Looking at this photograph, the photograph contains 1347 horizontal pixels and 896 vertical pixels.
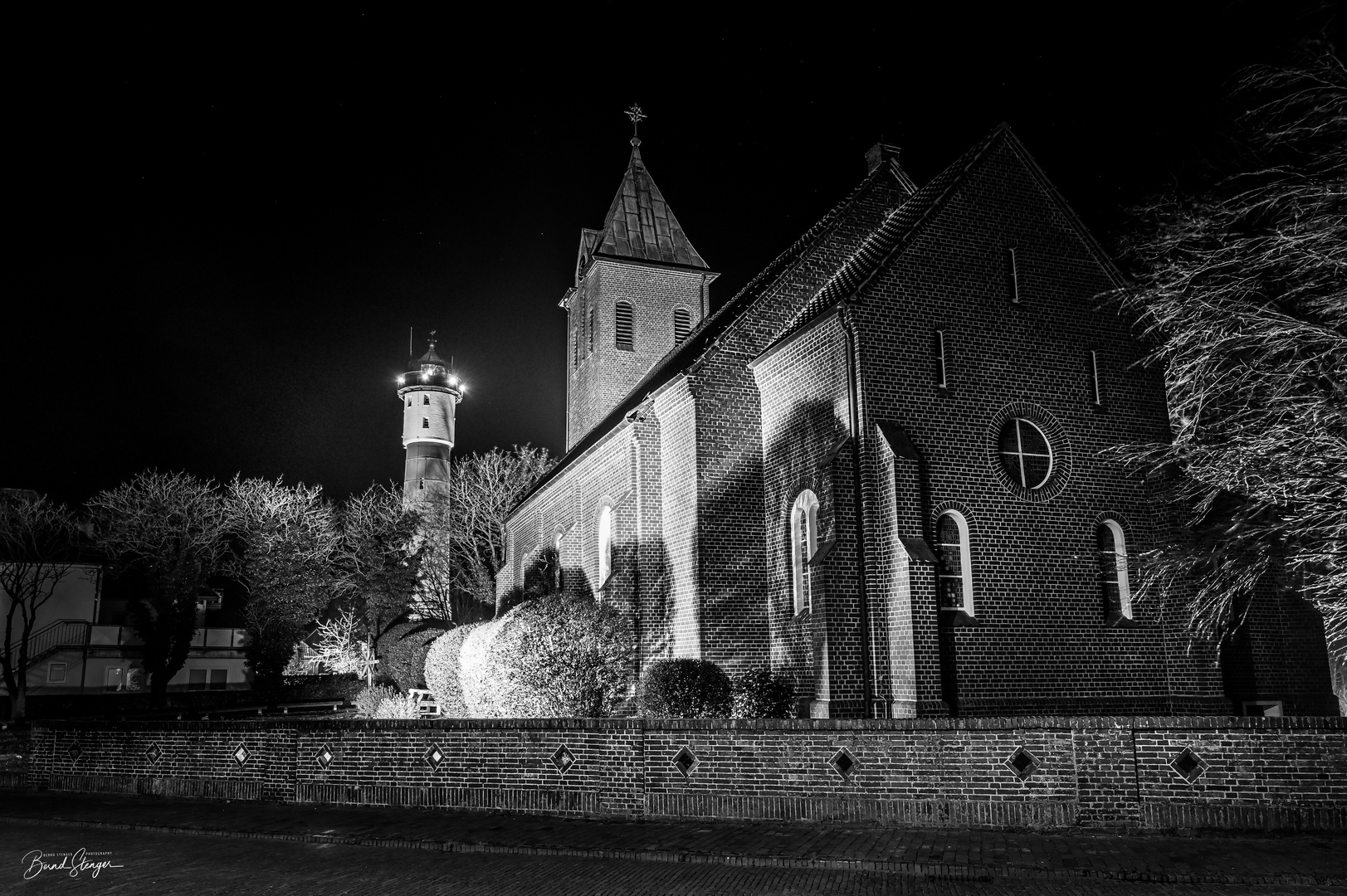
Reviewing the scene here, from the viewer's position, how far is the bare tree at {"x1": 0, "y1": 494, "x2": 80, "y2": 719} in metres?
42.8

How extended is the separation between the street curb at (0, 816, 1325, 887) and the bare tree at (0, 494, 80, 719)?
36704mm

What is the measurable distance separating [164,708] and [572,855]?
105ft

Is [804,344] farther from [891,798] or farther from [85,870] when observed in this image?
[85,870]

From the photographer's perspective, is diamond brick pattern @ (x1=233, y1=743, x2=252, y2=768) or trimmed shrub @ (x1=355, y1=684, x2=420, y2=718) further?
trimmed shrub @ (x1=355, y1=684, x2=420, y2=718)

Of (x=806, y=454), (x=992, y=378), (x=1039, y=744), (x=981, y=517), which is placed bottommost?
(x=1039, y=744)

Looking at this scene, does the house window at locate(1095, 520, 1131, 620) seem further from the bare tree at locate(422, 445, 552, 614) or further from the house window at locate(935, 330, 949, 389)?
the bare tree at locate(422, 445, 552, 614)

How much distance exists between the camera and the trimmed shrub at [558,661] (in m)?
18.0

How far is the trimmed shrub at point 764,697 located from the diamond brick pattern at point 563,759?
16.3ft

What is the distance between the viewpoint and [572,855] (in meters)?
10.3

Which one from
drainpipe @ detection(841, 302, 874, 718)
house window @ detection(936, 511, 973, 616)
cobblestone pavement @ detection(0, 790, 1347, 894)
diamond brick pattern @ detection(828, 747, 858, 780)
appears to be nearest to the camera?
cobblestone pavement @ detection(0, 790, 1347, 894)

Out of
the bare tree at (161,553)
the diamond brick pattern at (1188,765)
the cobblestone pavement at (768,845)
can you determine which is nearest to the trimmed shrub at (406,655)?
the bare tree at (161,553)

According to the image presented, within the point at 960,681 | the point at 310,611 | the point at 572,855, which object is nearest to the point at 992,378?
the point at 960,681

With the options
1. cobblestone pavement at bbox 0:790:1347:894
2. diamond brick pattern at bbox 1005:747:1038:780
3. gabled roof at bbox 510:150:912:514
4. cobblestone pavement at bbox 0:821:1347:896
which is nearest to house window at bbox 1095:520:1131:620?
diamond brick pattern at bbox 1005:747:1038:780

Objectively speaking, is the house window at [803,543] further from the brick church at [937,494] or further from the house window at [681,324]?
the house window at [681,324]
